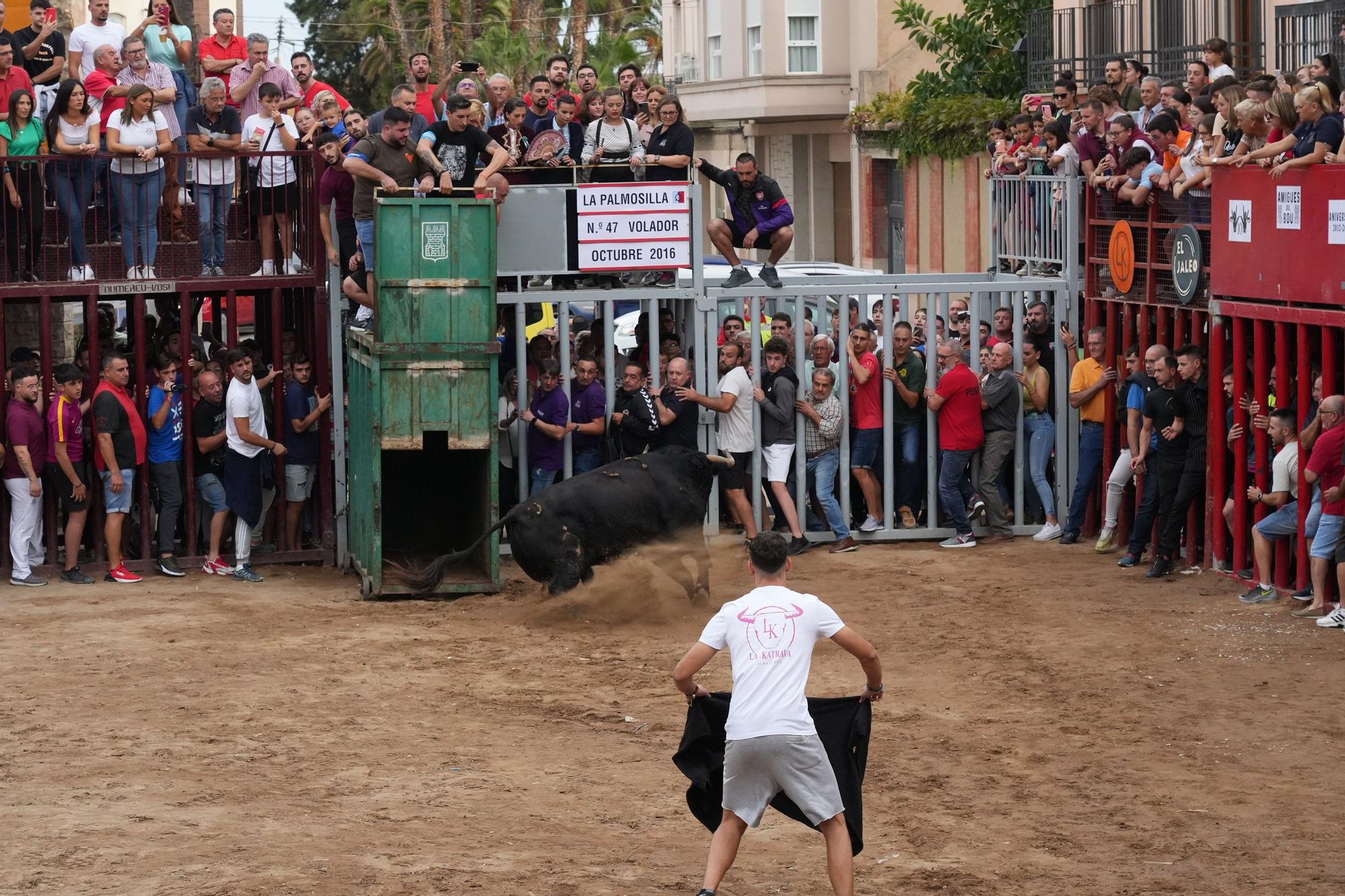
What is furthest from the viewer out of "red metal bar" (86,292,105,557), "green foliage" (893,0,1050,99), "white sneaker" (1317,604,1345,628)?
"green foliage" (893,0,1050,99)

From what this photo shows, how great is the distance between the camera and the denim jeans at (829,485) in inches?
680

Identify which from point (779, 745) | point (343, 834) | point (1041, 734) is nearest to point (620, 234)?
point (1041, 734)

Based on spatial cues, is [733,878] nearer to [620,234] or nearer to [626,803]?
[626,803]

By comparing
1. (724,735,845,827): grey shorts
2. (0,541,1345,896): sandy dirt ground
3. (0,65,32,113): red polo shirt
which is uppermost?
(0,65,32,113): red polo shirt

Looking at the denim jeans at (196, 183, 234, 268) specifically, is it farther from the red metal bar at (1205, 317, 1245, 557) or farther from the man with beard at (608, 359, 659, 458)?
the red metal bar at (1205, 317, 1245, 557)

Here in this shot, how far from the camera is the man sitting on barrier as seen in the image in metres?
14.1

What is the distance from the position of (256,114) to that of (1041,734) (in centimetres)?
1008

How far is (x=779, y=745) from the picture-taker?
7547mm

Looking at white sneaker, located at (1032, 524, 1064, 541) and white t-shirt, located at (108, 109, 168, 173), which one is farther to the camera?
white sneaker, located at (1032, 524, 1064, 541)

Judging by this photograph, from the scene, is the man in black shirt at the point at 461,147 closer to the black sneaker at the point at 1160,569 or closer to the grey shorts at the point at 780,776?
the black sneaker at the point at 1160,569

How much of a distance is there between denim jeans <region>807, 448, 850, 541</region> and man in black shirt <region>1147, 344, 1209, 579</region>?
312 centimetres

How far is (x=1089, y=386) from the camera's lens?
17.0 meters

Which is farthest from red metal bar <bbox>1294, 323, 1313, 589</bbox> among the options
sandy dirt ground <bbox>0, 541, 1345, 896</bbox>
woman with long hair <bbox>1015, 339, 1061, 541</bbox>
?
woman with long hair <bbox>1015, 339, 1061, 541</bbox>

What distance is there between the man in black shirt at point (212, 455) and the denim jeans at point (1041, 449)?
7533 mm
